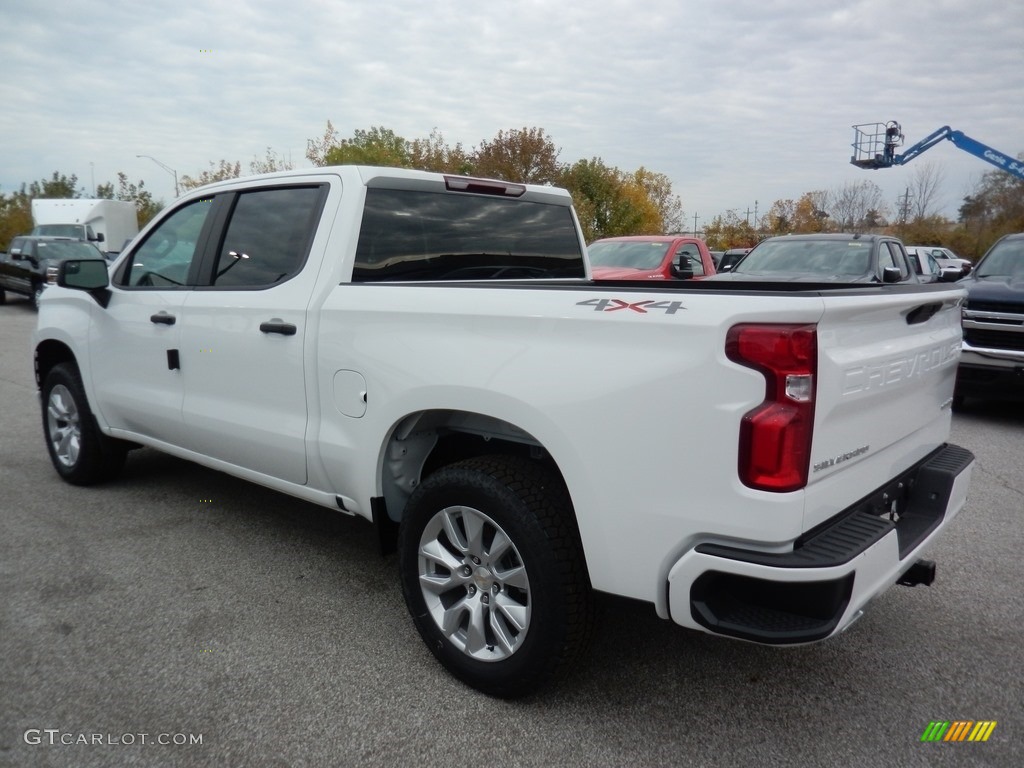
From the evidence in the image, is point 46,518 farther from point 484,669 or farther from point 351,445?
point 484,669

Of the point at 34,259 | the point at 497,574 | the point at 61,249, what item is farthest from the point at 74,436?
the point at 61,249

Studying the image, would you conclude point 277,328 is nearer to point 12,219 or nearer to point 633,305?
point 633,305

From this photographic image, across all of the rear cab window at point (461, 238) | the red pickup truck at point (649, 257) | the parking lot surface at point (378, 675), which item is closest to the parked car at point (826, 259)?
the red pickup truck at point (649, 257)

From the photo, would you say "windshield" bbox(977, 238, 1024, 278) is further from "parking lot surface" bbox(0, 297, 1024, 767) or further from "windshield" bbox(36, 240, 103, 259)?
"windshield" bbox(36, 240, 103, 259)

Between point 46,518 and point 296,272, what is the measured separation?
2.50 metres

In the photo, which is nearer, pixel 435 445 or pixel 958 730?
pixel 958 730

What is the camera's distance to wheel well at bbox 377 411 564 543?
119 inches

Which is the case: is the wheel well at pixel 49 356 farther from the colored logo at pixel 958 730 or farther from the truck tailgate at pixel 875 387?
the colored logo at pixel 958 730

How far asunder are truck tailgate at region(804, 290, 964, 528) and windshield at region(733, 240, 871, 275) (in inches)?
290

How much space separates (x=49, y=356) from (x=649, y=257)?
9498 millimetres

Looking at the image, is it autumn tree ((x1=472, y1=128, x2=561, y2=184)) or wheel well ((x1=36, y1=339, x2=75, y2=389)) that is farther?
autumn tree ((x1=472, y1=128, x2=561, y2=184))

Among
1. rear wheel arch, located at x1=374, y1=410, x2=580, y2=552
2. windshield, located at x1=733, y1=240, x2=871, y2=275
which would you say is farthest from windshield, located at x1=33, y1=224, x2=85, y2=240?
rear wheel arch, located at x1=374, y1=410, x2=580, y2=552

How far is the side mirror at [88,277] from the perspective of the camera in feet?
15.2

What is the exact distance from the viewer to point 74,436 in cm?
527
